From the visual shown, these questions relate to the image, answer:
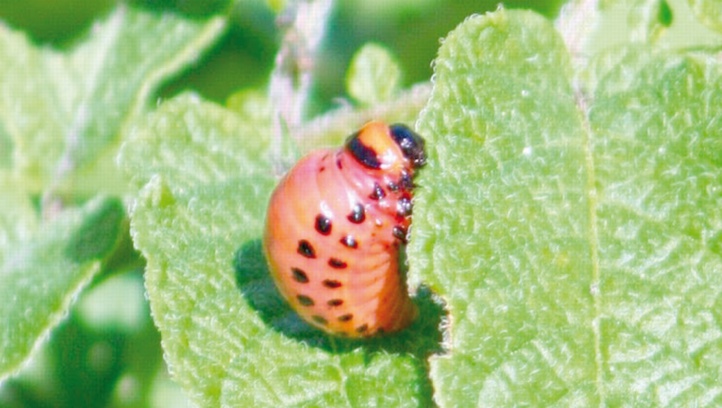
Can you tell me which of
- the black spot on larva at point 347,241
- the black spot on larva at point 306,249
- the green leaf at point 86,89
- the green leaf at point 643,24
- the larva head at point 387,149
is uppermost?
the green leaf at point 643,24

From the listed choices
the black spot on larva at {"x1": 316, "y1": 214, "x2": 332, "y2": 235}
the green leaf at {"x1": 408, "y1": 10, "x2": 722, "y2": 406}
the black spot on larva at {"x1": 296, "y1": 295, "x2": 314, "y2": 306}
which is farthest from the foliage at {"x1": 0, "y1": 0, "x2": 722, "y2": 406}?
the black spot on larva at {"x1": 316, "y1": 214, "x2": 332, "y2": 235}

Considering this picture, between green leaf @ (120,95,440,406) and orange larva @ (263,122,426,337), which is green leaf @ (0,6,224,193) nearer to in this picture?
green leaf @ (120,95,440,406)

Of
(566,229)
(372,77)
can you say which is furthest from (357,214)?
(372,77)

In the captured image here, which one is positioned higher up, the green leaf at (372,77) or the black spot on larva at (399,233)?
the green leaf at (372,77)

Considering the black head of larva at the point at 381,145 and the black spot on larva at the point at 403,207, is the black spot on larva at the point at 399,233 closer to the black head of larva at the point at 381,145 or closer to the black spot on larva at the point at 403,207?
the black spot on larva at the point at 403,207

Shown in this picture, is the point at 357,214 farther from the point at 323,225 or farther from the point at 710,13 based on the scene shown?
the point at 710,13

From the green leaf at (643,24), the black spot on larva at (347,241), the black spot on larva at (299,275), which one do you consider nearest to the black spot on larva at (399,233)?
the black spot on larva at (347,241)
